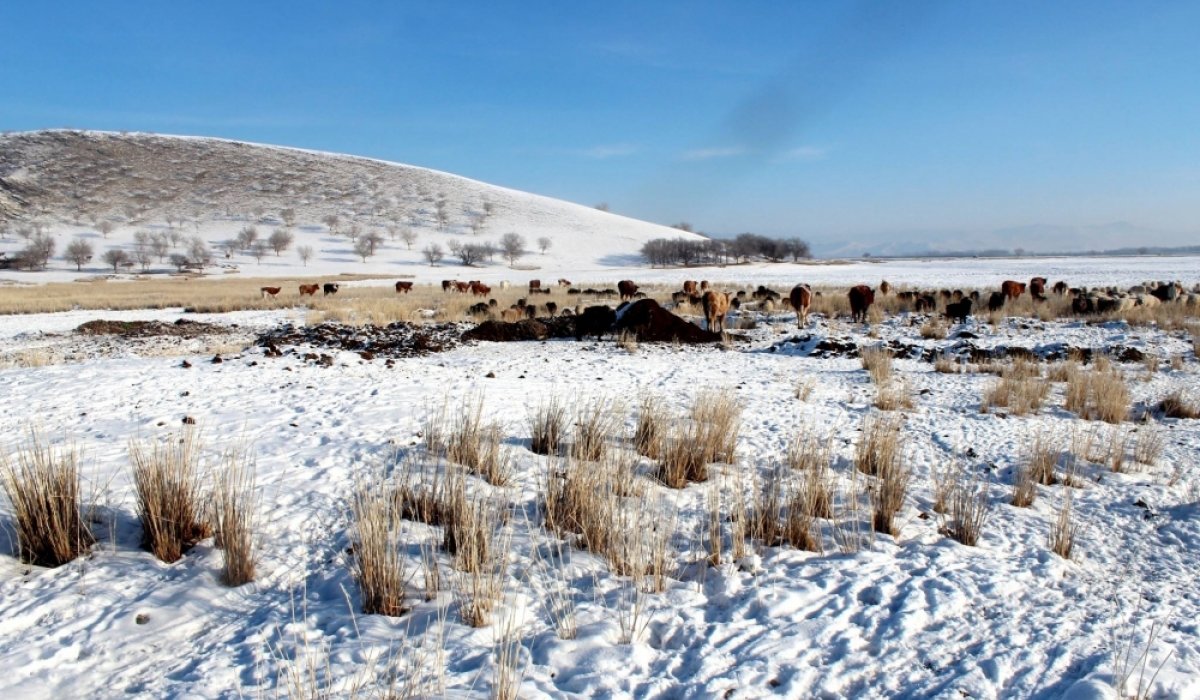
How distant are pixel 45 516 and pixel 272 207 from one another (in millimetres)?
106792

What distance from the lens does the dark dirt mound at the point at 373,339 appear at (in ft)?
42.0

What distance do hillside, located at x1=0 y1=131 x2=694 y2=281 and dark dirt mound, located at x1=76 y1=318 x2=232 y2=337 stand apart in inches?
1974

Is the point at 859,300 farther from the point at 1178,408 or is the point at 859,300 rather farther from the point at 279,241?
the point at 279,241

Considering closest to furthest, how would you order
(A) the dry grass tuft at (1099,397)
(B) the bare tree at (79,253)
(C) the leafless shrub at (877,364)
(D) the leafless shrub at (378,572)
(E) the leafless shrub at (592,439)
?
(D) the leafless shrub at (378,572) < (E) the leafless shrub at (592,439) < (A) the dry grass tuft at (1099,397) < (C) the leafless shrub at (877,364) < (B) the bare tree at (79,253)

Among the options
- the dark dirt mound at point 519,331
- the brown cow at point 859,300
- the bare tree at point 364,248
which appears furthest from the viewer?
the bare tree at point 364,248

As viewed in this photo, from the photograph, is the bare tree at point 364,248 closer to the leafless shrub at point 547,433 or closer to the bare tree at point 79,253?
the bare tree at point 79,253

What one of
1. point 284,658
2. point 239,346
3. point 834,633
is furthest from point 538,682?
point 239,346

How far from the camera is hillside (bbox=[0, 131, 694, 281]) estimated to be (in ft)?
264

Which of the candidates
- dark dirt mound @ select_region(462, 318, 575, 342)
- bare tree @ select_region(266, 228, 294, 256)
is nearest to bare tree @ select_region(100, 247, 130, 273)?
bare tree @ select_region(266, 228, 294, 256)

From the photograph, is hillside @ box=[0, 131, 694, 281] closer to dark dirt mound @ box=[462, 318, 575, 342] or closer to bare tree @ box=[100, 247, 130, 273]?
bare tree @ box=[100, 247, 130, 273]

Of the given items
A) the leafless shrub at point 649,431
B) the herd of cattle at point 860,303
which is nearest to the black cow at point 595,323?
the herd of cattle at point 860,303

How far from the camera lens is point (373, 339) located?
48.5 feet

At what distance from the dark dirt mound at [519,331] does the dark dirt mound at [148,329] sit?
7.40m

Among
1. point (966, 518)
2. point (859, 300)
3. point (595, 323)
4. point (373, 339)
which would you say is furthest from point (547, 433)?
point (859, 300)
